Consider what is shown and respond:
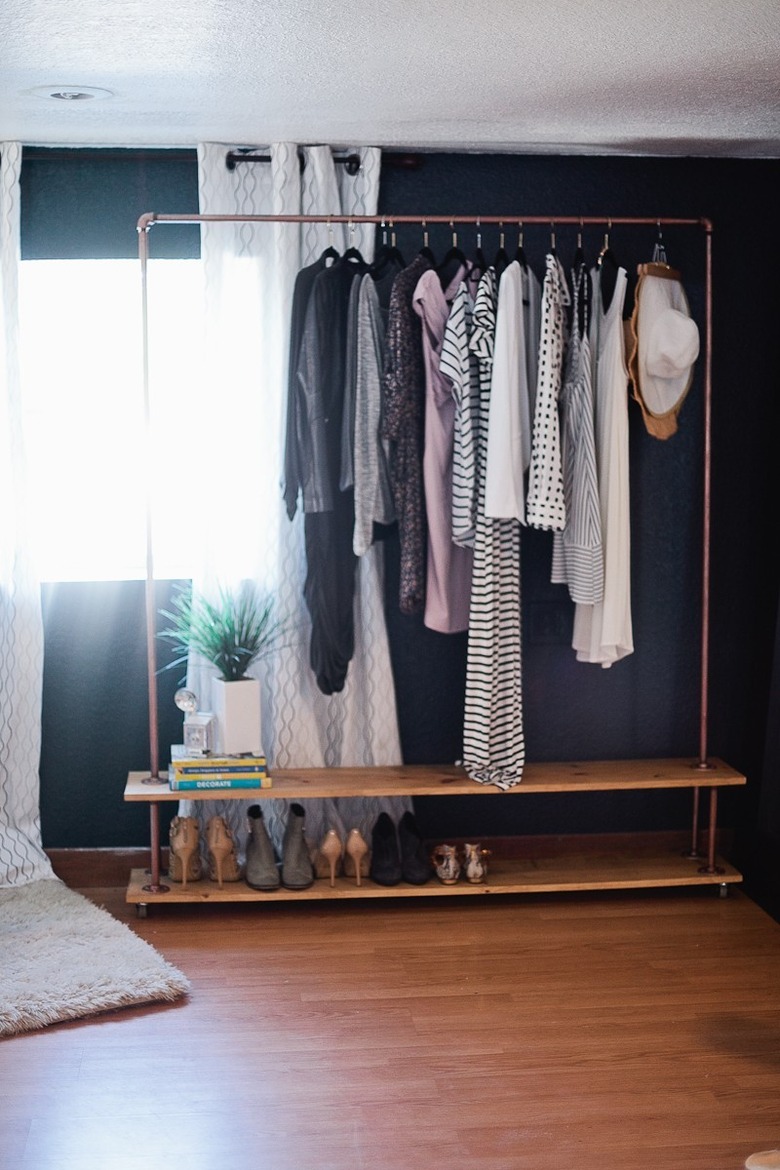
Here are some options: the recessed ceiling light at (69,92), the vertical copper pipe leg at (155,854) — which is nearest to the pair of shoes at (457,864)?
the vertical copper pipe leg at (155,854)

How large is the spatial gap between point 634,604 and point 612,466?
61cm

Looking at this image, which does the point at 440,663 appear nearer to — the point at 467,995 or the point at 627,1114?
the point at 467,995

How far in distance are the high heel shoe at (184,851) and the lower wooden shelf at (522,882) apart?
0.11 feet

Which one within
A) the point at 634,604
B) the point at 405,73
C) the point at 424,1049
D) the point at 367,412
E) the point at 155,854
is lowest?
the point at 424,1049

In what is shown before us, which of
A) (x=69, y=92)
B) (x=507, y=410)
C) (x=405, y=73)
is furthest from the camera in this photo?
(x=507, y=410)

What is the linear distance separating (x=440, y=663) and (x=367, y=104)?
176cm

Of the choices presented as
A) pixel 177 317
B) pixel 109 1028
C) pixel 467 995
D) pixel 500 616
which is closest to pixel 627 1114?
pixel 467 995

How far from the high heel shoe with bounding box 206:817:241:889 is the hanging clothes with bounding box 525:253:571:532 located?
1.32 m

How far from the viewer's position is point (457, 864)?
13.5 ft

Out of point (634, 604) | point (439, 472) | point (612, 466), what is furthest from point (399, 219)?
point (634, 604)

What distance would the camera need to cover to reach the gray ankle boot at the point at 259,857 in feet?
13.2

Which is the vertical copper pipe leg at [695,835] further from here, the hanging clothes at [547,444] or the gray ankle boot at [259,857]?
the gray ankle boot at [259,857]

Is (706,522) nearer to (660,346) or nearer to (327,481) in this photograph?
(660,346)

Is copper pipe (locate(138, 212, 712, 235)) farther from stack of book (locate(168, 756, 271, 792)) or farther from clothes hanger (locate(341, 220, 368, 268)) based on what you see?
stack of book (locate(168, 756, 271, 792))
